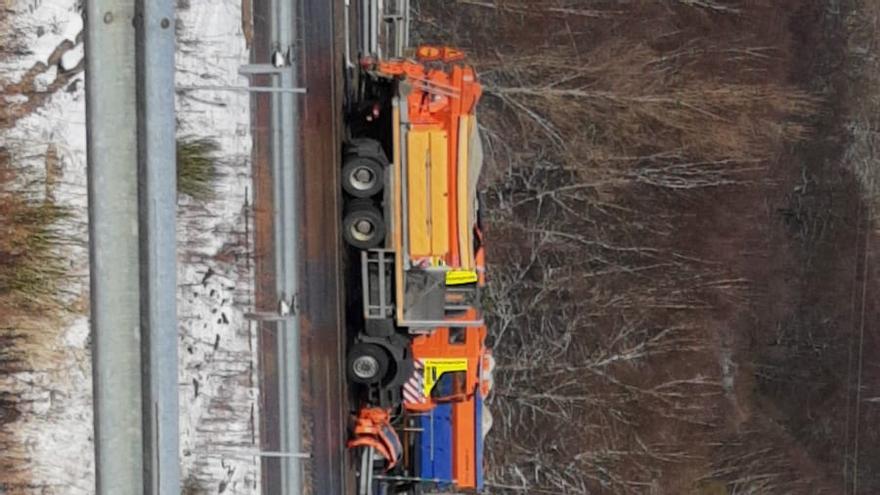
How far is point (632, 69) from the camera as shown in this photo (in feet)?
27.6

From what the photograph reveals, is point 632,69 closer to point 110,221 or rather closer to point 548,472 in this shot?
point 548,472

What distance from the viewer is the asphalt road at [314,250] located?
5922mm

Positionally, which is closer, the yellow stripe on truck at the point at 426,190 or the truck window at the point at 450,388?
the yellow stripe on truck at the point at 426,190

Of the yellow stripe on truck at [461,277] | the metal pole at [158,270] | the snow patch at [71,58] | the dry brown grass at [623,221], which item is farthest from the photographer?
the dry brown grass at [623,221]

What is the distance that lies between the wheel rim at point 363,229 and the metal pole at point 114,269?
224 cm

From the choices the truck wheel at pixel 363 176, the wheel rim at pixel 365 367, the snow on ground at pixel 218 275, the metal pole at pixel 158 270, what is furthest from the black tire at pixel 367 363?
the metal pole at pixel 158 270

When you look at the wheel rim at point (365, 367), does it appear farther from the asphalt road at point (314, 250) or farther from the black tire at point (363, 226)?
the black tire at point (363, 226)

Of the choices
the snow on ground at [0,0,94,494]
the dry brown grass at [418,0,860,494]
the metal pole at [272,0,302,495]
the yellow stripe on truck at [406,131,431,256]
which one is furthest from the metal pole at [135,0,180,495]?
the dry brown grass at [418,0,860,494]

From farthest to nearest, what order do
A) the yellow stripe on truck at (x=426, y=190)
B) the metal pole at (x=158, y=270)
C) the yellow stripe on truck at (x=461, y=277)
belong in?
the yellow stripe on truck at (x=461, y=277) → the yellow stripe on truck at (x=426, y=190) → the metal pole at (x=158, y=270)

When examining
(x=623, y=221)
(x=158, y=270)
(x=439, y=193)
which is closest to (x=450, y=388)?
(x=439, y=193)

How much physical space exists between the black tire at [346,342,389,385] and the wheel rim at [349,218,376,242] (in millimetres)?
763

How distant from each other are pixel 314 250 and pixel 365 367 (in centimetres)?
89

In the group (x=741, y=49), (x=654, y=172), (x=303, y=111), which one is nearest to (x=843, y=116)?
(x=741, y=49)

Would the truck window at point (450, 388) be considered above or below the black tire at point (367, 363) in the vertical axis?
below
